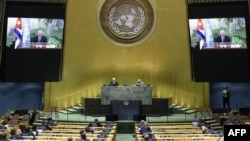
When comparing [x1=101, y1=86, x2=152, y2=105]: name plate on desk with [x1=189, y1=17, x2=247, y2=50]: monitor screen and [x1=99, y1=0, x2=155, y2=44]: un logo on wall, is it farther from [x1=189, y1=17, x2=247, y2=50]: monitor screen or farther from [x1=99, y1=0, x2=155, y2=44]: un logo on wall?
[x1=99, y1=0, x2=155, y2=44]: un logo on wall

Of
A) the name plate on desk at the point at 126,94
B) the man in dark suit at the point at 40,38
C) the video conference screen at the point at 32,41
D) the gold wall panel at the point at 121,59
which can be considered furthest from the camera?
the gold wall panel at the point at 121,59

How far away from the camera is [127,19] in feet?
58.6

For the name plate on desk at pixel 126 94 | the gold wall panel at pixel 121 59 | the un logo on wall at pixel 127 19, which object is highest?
the un logo on wall at pixel 127 19

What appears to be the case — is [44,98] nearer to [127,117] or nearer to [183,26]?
[127,117]

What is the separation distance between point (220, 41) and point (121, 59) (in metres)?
6.04

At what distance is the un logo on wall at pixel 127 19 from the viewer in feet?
58.6

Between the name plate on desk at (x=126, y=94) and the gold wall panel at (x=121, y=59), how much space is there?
7.87ft

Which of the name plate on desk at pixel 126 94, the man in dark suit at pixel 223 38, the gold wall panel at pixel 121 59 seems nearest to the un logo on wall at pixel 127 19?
the gold wall panel at pixel 121 59

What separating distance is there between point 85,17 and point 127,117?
6.81 meters

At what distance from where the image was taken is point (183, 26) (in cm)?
1750

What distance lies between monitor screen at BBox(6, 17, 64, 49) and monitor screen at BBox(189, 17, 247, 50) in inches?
272

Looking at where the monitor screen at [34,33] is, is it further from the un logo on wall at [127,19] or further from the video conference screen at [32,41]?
the un logo on wall at [127,19]

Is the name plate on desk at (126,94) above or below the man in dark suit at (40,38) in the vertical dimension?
below

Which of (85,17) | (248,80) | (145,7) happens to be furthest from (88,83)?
(248,80)
